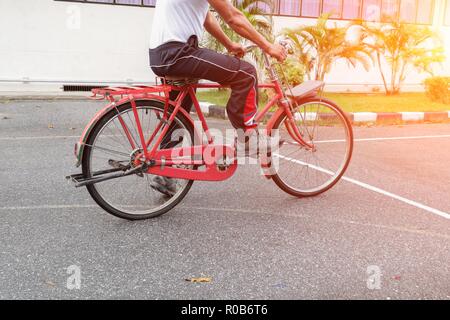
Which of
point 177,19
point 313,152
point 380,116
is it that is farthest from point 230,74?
point 380,116

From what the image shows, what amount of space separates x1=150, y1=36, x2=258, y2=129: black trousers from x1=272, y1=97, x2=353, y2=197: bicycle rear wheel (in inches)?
18.1

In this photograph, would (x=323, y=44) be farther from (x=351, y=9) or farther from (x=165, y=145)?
(x=165, y=145)

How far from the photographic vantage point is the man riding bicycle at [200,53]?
342cm

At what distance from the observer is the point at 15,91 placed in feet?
38.0

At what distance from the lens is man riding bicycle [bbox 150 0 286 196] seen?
3424 millimetres

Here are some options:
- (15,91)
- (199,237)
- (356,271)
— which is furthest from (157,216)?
(15,91)

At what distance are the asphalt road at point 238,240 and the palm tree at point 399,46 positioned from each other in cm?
905

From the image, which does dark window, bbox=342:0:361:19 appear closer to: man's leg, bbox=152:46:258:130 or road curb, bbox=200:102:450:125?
road curb, bbox=200:102:450:125

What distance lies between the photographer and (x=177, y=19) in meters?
3.42

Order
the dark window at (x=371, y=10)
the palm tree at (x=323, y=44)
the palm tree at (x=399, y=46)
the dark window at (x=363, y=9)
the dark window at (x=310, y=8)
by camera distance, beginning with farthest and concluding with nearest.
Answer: the dark window at (x=371, y=10) < the dark window at (x=310, y=8) < the dark window at (x=363, y=9) < the palm tree at (x=399, y=46) < the palm tree at (x=323, y=44)

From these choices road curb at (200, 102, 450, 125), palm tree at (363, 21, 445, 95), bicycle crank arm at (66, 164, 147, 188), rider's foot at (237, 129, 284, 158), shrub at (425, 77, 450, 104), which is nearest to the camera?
bicycle crank arm at (66, 164, 147, 188)

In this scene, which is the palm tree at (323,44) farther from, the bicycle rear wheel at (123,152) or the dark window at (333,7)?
the bicycle rear wheel at (123,152)

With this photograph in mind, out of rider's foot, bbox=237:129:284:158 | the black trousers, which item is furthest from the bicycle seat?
the black trousers

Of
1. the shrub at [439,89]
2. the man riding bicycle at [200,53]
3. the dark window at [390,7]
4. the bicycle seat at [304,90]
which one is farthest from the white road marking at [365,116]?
the dark window at [390,7]
